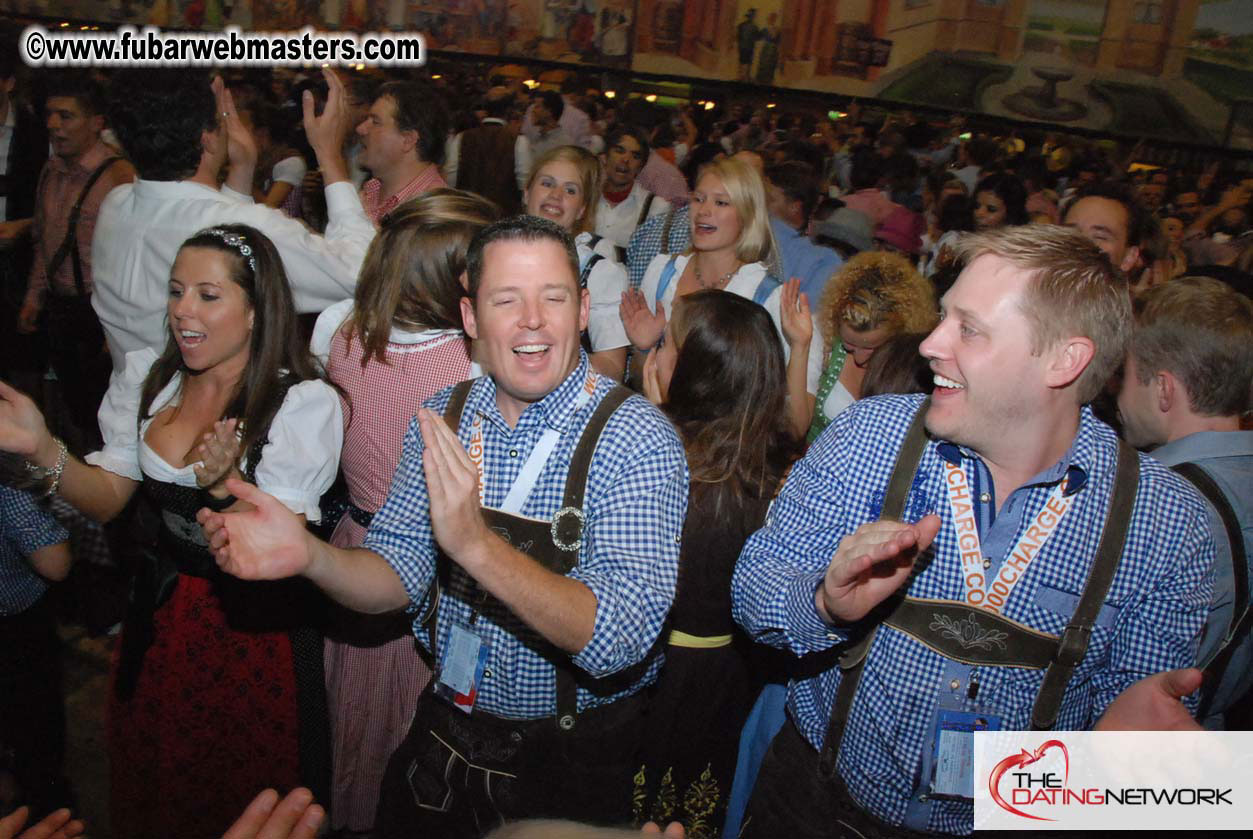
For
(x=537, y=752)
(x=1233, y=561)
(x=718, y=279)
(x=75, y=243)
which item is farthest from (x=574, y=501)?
(x=75, y=243)

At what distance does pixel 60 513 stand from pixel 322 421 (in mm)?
702

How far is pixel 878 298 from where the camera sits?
3145 mm

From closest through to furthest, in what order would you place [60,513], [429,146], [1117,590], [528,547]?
1. [1117,590]
2. [528,547]
3. [60,513]
4. [429,146]

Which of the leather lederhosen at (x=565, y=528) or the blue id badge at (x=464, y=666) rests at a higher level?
the leather lederhosen at (x=565, y=528)

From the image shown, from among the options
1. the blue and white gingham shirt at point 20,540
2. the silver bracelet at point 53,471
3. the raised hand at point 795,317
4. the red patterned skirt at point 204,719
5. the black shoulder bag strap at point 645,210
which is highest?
the black shoulder bag strap at point 645,210

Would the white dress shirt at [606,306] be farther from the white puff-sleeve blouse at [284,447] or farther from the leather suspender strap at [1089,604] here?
the leather suspender strap at [1089,604]

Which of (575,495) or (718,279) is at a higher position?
(718,279)

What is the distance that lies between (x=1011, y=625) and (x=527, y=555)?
0.91 metres

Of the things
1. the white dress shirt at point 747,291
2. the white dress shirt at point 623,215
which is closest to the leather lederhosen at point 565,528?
the white dress shirt at point 747,291

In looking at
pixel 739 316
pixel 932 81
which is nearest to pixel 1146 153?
pixel 932 81

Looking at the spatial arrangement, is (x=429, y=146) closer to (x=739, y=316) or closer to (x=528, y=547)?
(x=739, y=316)

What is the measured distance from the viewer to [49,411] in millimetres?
4516

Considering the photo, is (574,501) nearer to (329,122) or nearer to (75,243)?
(329,122)

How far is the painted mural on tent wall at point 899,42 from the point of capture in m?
16.3
